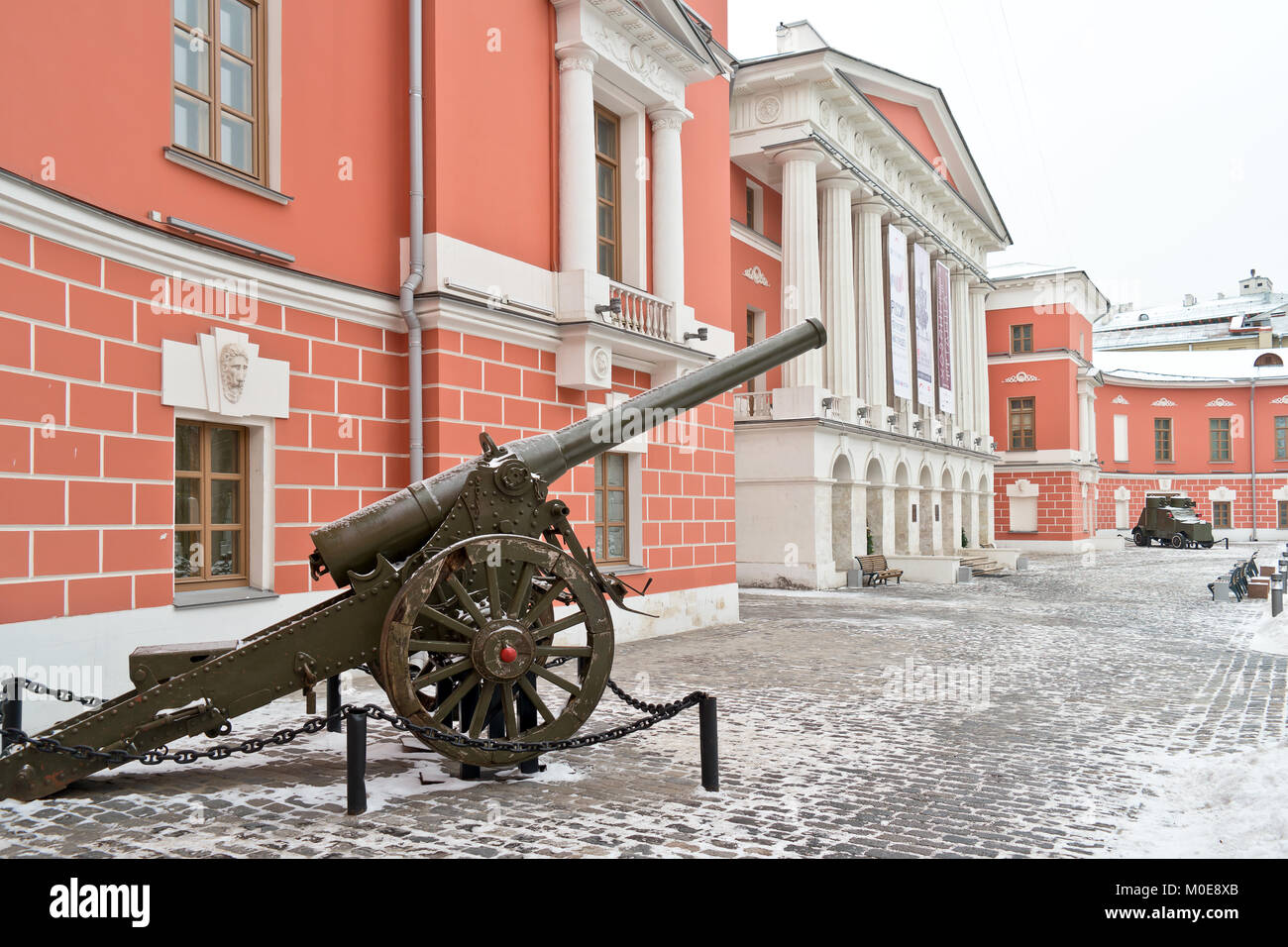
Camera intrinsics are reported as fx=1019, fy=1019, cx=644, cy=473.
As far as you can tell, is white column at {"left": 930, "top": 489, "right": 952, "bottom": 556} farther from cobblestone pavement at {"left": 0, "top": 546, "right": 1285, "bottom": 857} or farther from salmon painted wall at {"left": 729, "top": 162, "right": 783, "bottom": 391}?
cobblestone pavement at {"left": 0, "top": 546, "right": 1285, "bottom": 857}

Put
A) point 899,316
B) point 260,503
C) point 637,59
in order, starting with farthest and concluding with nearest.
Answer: point 899,316 → point 637,59 → point 260,503

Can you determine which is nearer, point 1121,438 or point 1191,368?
point 1121,438

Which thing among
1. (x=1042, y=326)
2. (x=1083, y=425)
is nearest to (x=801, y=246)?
(x=1042, y=326)

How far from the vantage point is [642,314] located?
12.8 m

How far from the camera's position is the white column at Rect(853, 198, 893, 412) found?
2405 centimetres

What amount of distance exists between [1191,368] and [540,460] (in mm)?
51159

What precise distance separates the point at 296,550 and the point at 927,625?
8.93 m

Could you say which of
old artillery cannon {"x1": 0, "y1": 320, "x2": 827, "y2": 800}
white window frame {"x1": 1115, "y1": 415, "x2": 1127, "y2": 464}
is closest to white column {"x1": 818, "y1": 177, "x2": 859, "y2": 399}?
old artillery cannon {"x1": 0, "y1": 320, "x2": 827, "y2": 800}

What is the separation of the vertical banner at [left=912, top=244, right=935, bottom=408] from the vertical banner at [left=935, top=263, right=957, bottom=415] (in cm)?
112

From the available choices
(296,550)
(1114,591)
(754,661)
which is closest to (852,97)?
(1114,591)

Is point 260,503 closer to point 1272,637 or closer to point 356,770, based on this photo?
point 356,770

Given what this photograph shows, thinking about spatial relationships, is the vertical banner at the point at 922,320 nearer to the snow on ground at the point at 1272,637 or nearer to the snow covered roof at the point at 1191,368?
the snow on ground at the point at 1272,637

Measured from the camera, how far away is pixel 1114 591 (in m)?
20.2

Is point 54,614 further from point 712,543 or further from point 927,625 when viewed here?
point 927,625
